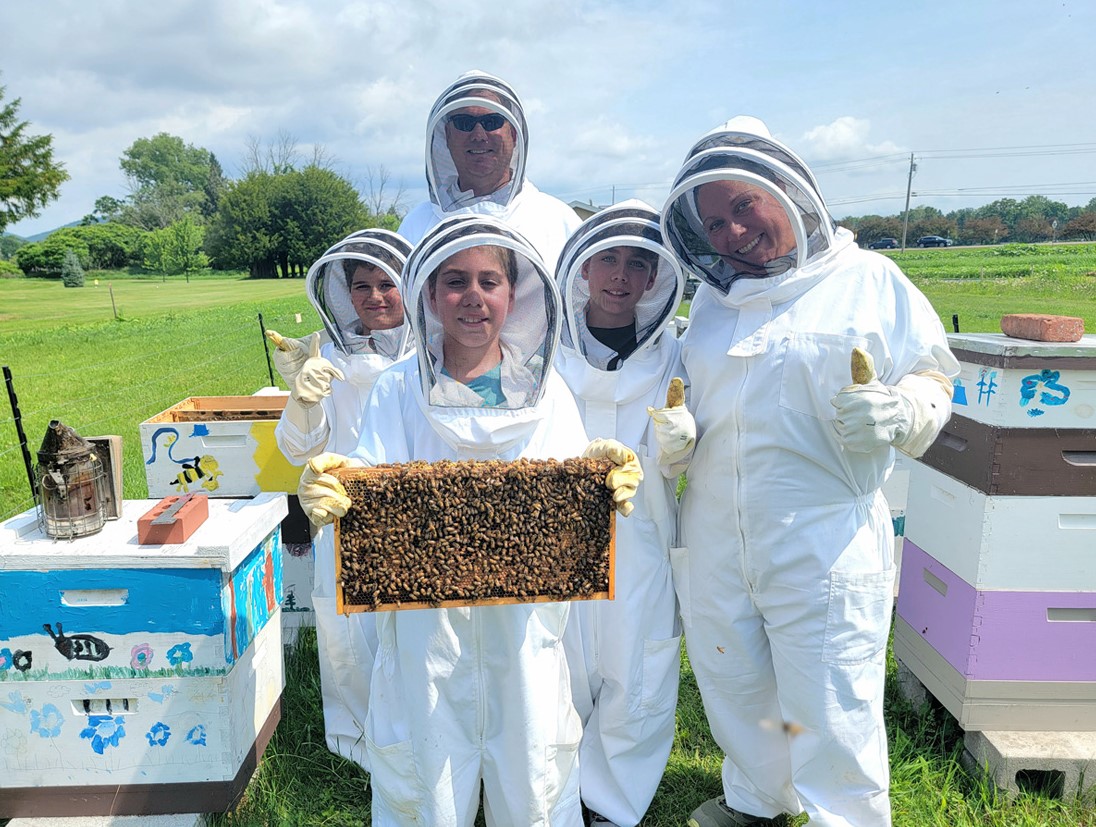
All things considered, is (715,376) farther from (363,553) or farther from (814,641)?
(363,553)

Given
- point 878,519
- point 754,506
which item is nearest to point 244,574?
point 754,506

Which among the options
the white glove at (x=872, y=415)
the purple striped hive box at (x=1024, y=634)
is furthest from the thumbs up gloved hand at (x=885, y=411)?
the purple striped hive box at (x=1024, y=634)

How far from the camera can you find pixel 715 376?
2.51 metres

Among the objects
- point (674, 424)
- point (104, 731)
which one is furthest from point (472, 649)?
point (104, 731)

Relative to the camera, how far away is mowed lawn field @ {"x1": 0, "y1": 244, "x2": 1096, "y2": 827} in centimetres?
293

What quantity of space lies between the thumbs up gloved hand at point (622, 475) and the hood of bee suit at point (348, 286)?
1.34 metres

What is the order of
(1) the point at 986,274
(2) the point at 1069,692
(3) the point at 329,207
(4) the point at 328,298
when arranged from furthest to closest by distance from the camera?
(3) the point at 329,207 → (1) the point at 986,274 → (4) the point at 328,298 → (2) the point at 1069,692

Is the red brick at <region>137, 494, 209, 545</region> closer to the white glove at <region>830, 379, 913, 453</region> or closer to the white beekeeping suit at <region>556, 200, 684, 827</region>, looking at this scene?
the white beekeeping suit at <region>556, 200, 684, 827</region>

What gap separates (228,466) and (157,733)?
65.8 inches

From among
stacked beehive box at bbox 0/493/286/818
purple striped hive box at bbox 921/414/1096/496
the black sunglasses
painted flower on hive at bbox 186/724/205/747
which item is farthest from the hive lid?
painted flower on hive at bbox 186/724/205/747

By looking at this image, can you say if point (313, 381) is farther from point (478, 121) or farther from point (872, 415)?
point (872, 415)

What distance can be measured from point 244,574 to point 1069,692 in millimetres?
3360

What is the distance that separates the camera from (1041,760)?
9.32 ft

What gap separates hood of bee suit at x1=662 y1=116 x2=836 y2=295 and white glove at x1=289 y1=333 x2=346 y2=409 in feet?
4.83
